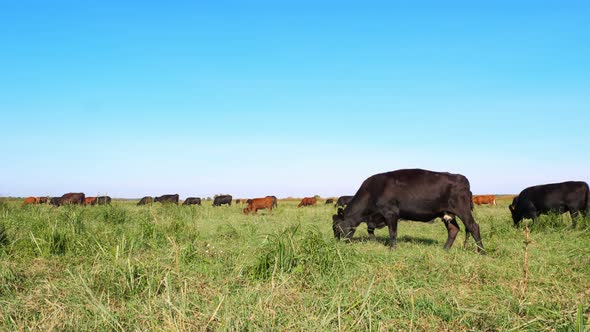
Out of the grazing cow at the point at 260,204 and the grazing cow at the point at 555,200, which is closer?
the grazing cow at the point at 555,200

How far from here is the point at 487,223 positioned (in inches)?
611

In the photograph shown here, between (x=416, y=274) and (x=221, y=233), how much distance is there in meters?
6.09

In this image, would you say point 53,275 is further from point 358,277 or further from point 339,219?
point 339,219

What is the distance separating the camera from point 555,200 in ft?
49.8

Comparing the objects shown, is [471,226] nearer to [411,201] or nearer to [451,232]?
[451,232]

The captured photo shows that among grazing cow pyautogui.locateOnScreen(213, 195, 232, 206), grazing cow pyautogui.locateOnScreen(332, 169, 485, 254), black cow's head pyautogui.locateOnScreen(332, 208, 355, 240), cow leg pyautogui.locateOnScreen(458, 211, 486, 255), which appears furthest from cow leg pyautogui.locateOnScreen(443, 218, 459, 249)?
grazing cow pyautogui.locateOnScreen(213, 195, 232, 206)

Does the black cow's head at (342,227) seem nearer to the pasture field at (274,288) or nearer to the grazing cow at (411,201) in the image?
the grazing cow at (411,201)

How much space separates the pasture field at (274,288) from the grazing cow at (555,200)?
26.2 ft

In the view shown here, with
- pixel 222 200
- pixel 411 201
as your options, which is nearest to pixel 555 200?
pixel 411 201

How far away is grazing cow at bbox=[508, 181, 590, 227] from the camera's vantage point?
14.9 metres

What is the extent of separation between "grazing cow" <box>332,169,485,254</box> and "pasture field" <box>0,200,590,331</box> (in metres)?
1.88

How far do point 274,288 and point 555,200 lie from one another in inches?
572

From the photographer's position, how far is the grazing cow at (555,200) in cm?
1490

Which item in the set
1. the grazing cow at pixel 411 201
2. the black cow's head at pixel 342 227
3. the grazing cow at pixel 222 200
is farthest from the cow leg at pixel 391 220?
the grazing cow at pixel 222 200
